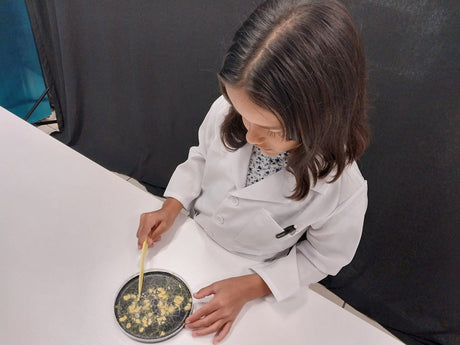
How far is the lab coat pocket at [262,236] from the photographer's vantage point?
30.2 inches

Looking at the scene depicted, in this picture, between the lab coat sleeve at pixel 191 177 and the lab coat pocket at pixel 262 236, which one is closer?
the lab coat pocket at pixel 262 236

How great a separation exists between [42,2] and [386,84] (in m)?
1.45

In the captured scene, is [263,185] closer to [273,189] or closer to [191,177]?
[273,189]

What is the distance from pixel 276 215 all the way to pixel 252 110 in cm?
31

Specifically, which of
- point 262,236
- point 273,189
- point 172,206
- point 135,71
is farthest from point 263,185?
point 135,71

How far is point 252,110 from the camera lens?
0.53m

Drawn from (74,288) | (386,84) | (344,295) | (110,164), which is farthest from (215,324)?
(110,164)

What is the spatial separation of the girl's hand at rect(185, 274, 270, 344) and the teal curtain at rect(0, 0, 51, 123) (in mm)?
1597

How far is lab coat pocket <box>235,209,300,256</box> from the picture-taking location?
768mm

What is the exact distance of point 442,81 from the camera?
0.87 m

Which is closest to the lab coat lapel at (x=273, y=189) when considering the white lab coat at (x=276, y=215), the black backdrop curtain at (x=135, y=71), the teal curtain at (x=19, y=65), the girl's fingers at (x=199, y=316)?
the white lab coat at (x=276, y=215)

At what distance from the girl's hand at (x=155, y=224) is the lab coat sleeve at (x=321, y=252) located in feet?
0.70

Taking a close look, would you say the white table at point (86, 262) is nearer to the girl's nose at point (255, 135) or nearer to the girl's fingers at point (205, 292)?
the girl's fingers at point (205, 292)

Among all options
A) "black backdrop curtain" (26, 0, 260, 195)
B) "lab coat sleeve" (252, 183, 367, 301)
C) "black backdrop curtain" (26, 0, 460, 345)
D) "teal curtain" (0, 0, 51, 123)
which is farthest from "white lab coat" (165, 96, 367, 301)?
"teal curtain" (0, 0, 51, 123)
